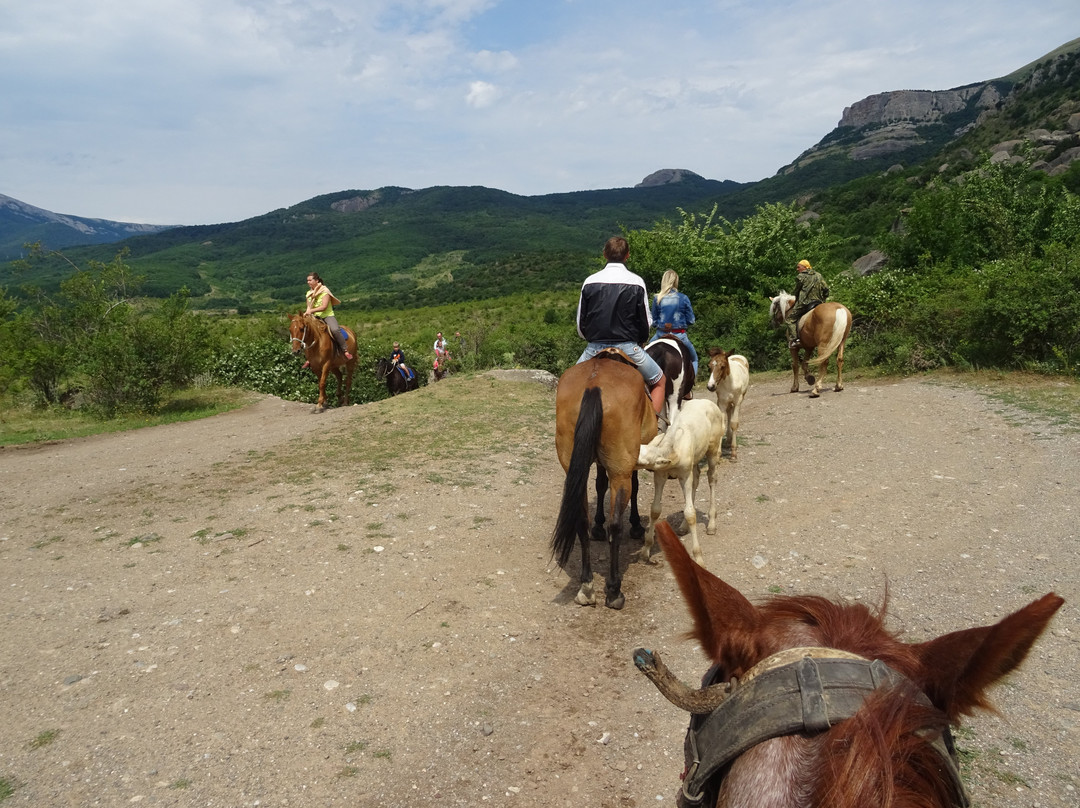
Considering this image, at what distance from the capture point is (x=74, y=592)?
5109 millimetres

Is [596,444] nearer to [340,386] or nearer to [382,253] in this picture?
[340,386]

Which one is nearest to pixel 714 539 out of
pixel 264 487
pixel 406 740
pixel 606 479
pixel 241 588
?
pixel 606 479

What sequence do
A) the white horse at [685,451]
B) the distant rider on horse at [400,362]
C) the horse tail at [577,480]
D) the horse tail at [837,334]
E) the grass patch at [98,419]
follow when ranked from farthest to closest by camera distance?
the distant rider on horse at [400,362] → the grass patch at [98,419] → the horse tail at [837,334] → the white horse at [685,451] → the horse tail at [577,480]

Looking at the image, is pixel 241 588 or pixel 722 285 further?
pixel 722 285

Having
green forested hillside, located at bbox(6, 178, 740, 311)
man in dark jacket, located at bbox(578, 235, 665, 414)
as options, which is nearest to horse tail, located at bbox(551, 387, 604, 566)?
man in dark jacket, located at bbox(578, 235, 665, 414)

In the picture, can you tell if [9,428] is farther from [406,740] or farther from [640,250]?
[640,250]

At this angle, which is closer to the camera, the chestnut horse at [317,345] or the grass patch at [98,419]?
the grass patch at [98,419]

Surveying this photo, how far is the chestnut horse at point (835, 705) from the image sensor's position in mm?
1069

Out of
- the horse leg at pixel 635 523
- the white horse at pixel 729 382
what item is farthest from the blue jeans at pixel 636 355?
the white horse at pixel 729 382

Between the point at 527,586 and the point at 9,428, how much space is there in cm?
1322

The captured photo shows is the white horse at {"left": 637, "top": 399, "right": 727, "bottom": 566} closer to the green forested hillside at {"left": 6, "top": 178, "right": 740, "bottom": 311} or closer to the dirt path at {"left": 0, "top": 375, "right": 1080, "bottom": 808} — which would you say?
the dirt path at {"left": 0, "top": 375, "right": 1080, "bottom": 808}

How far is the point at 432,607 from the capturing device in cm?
486

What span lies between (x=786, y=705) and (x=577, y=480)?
3.48 meters

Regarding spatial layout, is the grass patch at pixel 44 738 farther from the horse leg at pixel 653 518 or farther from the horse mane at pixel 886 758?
the horse leg at pixel 653 518
